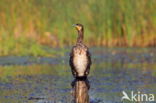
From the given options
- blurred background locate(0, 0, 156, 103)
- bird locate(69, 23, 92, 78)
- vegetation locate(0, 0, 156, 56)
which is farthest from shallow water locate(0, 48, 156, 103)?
bird locate(69, 23, 92, 78)

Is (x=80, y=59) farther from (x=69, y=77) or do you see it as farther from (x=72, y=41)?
(x=72, y=41)

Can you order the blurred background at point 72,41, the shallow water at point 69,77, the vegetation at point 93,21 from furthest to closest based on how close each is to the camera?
the vegetation at point 93,21 < the blurred background at point 72,41 < the shallow water at point 69,77

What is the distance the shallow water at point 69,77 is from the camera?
9992 mm

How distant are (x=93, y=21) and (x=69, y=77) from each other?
19.7ft

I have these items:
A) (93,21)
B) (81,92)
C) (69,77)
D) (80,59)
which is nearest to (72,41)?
(93,21)

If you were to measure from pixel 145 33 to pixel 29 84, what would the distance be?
699cm

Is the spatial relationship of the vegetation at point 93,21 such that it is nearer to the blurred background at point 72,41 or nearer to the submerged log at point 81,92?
the blurred background at point 72,41

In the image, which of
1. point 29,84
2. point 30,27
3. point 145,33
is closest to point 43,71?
point 29,84

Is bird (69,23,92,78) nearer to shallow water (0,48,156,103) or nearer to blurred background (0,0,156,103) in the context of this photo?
shallow water (0,48,156,103)

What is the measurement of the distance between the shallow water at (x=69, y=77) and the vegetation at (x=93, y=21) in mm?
689

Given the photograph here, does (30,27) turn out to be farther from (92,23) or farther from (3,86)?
(3,86)

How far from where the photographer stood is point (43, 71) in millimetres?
13258

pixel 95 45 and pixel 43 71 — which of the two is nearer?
pixel 43 71

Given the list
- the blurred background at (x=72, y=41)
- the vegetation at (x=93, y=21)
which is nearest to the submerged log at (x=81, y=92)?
the blurred background at (x=72, y=41)
